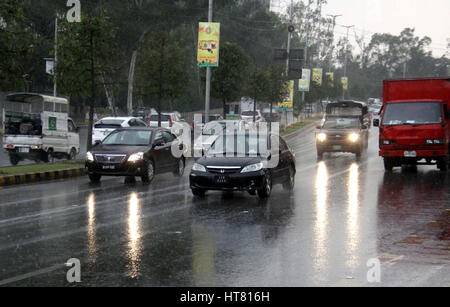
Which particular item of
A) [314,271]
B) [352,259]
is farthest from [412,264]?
[314,271]

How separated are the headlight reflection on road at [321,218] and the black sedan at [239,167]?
1.22 m

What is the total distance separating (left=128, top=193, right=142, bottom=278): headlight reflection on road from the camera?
820 cm

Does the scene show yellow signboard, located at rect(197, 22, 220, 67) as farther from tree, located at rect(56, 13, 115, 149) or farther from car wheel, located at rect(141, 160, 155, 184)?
Answer: car wheel, located at rect(141, 160, 155, 184)

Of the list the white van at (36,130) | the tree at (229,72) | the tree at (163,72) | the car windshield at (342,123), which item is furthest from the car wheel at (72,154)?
the tree at (229,72)

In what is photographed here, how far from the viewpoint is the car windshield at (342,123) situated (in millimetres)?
30062

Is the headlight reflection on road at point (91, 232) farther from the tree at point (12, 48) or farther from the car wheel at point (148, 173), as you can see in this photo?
the tree at point (12, 48)

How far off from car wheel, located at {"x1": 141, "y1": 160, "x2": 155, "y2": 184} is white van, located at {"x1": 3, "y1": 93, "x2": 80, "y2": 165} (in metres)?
6.68

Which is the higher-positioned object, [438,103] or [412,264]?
[438,103]

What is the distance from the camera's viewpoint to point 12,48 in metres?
19.1

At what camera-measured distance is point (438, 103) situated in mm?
21984

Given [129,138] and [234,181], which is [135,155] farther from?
[234,181]

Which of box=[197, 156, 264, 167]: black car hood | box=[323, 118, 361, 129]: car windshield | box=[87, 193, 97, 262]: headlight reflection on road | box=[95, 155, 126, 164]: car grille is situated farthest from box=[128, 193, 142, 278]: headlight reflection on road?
box=[323, 118, 361, 129]: car windshield
